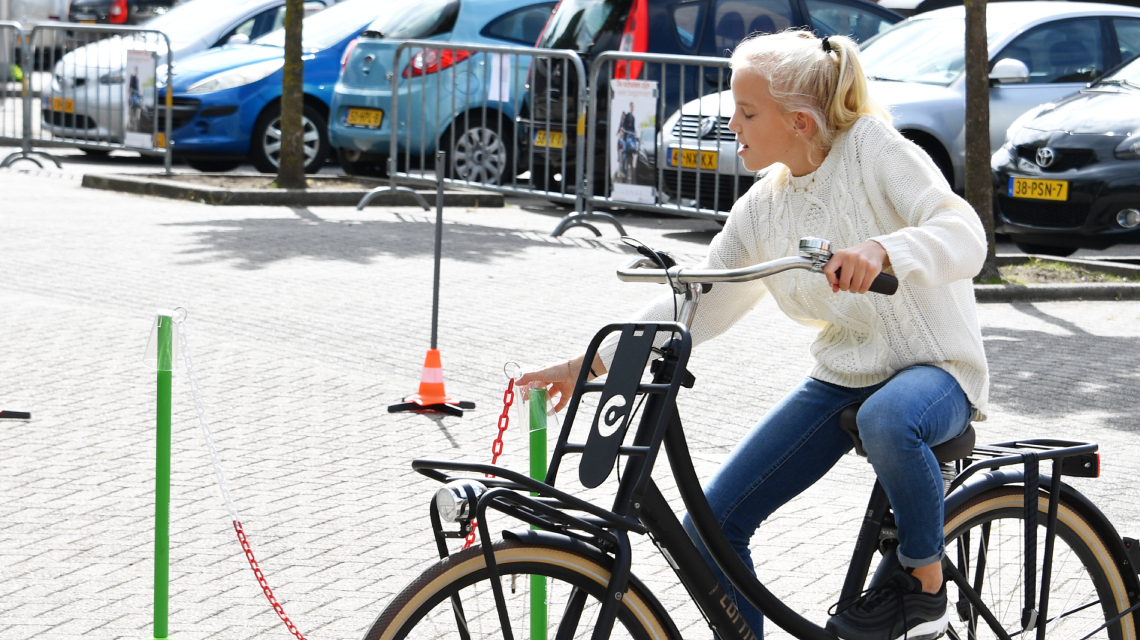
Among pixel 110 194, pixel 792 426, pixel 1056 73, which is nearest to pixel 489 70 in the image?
pixel 110 194

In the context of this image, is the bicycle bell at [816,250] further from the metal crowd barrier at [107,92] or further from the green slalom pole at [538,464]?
the metal crowd barrier at [107,92]

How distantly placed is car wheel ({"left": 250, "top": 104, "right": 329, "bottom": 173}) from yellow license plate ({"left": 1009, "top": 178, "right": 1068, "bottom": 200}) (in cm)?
753

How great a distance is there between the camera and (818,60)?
9.45 ft

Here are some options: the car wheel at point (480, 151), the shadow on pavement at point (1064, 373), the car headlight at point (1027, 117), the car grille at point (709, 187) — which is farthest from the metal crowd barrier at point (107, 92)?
the shadow on pavement at point (1064, 373)

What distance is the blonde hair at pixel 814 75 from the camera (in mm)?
2873

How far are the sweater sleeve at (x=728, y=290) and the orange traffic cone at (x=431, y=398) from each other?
3.18 meters

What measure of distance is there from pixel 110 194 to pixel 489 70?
146 inches

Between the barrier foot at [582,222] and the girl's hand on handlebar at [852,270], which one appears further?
the barrier foot at [582,222]

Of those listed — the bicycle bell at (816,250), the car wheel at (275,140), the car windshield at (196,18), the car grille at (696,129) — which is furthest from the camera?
the car windshield at (196,18)

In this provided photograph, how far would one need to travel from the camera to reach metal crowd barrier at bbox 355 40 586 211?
40.4 ft

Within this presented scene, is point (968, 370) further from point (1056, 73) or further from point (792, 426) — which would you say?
point (1056, 73)

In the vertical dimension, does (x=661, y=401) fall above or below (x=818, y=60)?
below

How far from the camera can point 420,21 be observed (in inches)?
565

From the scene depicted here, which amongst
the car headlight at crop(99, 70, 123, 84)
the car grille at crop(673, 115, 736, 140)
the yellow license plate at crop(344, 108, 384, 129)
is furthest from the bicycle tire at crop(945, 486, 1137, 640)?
the car headlight at crop(99, 70, 123, 84)
